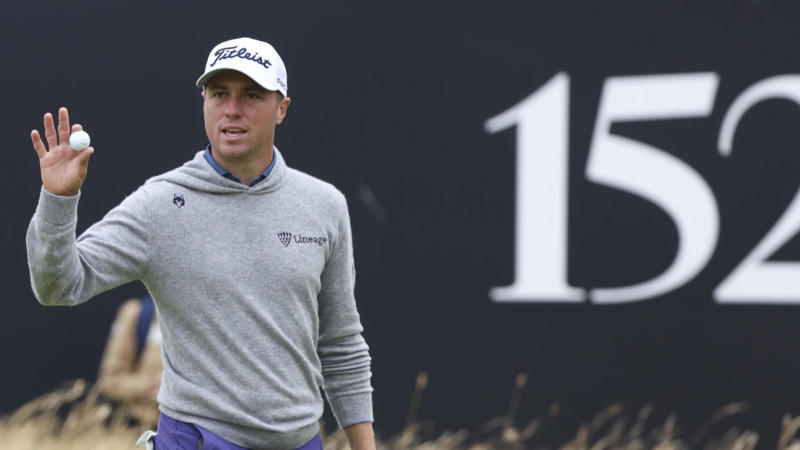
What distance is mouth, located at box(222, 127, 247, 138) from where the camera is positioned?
2.17 m

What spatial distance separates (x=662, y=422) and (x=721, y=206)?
0.97m

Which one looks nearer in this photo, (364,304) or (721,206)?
(721,206)

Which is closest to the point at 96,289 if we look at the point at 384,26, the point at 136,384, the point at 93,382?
the point at 136,384

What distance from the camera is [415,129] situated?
15.0 ft

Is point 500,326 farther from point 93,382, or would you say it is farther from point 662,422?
point 93,382

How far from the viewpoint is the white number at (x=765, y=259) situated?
3928mm

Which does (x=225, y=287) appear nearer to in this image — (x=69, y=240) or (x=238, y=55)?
(x=69, y=240)

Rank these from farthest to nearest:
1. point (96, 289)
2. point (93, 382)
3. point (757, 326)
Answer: point (93, 382) < point (757, 326) < point (96, 289)

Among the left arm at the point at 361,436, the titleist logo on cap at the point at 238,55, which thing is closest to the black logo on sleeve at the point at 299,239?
the titleist logo on cap at the point at 238,55

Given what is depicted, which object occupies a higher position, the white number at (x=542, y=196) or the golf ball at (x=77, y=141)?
the golf ball at (x=77, y=141)

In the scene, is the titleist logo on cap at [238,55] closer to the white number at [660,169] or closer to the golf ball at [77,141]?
the golf ball at [77,141]

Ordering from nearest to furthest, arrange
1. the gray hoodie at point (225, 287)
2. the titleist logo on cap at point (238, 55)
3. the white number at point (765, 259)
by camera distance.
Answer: the gray hoodie at point (225, 287), the titleist logo on cap at point (238, 55), the white number at point (765, 259)

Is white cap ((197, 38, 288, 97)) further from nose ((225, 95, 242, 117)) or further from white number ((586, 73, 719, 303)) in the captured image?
white number ((586, 73, 719, 303))

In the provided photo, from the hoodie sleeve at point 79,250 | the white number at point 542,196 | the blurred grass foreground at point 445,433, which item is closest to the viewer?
the hoodie sleeve at point 79,250
